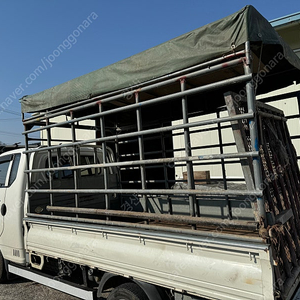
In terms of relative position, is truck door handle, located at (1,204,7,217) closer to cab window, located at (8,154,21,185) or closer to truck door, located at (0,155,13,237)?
truck door, located at (0,155,13,237)

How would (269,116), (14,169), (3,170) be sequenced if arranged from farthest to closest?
(3,170)
(14,169)
(269,116)

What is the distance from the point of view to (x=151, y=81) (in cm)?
271

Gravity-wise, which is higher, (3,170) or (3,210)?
(3,170)

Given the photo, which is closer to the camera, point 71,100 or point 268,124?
point 268,124

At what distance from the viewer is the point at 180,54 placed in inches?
97.6

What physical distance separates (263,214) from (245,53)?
3.99 ft

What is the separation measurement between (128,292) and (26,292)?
8.29 feet

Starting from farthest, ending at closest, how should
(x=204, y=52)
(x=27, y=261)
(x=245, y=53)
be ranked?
1. (x=27, y=261)
2. (x=204, y=52)
3. (x=245, y=53)

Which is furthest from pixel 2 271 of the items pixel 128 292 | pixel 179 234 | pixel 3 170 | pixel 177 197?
pixel 179 234

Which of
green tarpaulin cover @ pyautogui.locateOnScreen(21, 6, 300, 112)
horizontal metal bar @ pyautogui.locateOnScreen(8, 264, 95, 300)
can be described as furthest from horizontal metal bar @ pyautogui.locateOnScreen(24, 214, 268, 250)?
green tarpaulin cover @ pyautogui.locateOnScreen(21, 6, 300, 112)

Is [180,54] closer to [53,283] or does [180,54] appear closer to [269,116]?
[269,116]

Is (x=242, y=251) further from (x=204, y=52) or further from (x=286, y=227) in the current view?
(x=204, y=52)

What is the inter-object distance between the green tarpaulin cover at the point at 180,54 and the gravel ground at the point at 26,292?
9.24 feet

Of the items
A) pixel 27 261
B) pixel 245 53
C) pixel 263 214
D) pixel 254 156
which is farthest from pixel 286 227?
pixel 27 261
